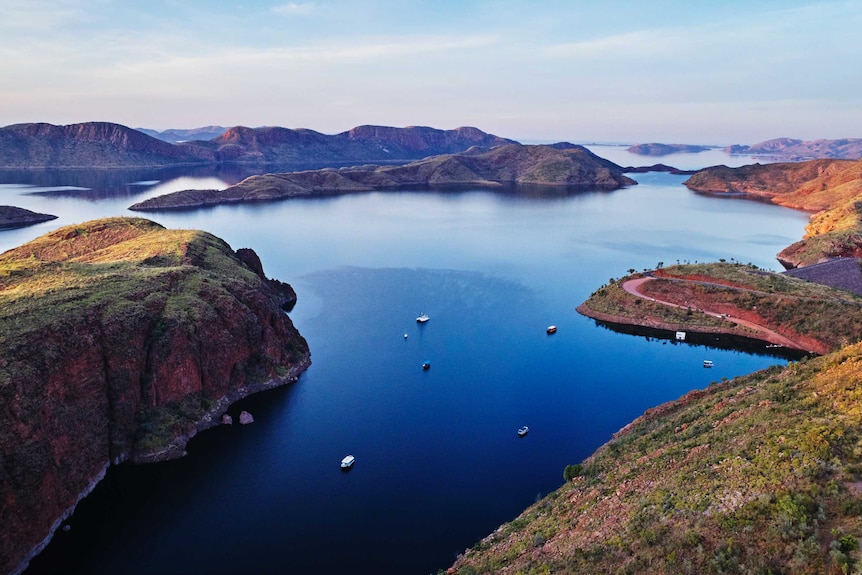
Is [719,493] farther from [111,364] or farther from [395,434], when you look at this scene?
[111,364]

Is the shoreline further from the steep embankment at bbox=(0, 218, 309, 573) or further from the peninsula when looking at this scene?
the peninsula

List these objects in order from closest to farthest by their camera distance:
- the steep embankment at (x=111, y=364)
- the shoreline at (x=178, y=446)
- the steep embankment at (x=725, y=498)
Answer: the steep embankment at (x=725, y=498)
the shoreline at (x=178, y=446)
the steep embankment at (x=111, y=364)

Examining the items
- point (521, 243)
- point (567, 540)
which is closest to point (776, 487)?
point (567, 540)

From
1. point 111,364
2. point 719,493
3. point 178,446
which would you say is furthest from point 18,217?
point 719,493

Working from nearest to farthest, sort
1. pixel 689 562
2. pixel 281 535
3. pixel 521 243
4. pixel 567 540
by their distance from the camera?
pixel 689 562 < pixel 567 540 < pixel 281 535 < pixel 521 243

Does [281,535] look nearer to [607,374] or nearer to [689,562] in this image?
[689,562]

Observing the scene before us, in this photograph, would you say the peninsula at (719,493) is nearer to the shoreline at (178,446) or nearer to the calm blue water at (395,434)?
the calm blue water at (395,434)

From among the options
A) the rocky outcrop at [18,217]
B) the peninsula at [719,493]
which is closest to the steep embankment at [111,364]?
the peninsula at [719,493]
